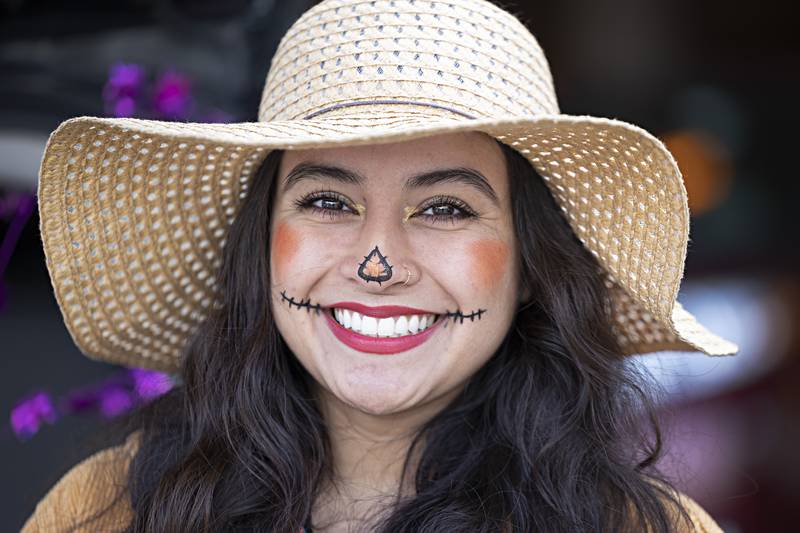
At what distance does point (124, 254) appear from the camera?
2.03m

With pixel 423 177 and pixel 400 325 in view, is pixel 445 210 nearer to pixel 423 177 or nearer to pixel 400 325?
pixel 423 177

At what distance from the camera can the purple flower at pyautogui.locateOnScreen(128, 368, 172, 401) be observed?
234 centimetres

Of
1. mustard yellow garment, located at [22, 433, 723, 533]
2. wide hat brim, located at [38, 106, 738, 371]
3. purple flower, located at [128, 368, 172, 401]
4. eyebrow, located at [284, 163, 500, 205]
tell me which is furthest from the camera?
purple flower, located at [128, 368, 172, 401]

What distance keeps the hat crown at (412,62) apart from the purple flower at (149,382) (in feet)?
2.79

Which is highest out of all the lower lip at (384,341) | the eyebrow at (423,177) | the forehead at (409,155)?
the forehead at (409,155)

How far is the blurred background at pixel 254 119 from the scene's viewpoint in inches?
97.5

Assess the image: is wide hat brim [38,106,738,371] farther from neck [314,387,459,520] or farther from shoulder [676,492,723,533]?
neck [314,387,459,520]

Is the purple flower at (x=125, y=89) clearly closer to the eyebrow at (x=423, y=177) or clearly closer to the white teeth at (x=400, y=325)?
the eyebrow at (x=423, y=177)

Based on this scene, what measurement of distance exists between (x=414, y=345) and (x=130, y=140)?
0.69 m

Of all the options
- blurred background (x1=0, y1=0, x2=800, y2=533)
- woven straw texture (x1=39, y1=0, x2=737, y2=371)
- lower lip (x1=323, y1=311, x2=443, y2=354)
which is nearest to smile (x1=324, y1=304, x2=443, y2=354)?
lower lip (x1=323, y1=311, x2=443, y2=354)

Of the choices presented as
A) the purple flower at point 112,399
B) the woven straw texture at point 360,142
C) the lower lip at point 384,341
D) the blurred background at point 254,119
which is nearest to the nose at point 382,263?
the lower lip at point 384,341

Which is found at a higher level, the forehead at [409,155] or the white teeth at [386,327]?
the forehead at [409,155]

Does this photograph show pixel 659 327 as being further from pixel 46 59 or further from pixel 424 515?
pixel 46 59

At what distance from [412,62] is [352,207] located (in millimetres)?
298
